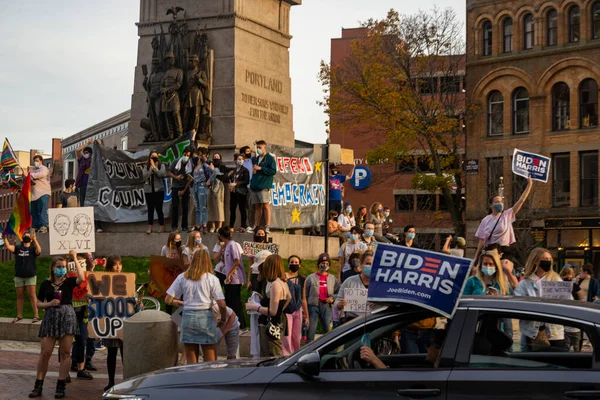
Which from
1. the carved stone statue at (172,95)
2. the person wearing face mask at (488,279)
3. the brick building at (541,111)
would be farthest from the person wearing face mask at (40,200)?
the brick building at (541,111)

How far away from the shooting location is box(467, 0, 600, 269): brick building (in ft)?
175

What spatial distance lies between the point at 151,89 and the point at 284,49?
3575 mm

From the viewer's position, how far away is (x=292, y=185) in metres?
26.5

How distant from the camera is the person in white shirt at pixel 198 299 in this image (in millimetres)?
12867

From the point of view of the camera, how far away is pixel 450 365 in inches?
286

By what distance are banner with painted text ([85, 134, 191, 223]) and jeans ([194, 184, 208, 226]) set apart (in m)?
2.86

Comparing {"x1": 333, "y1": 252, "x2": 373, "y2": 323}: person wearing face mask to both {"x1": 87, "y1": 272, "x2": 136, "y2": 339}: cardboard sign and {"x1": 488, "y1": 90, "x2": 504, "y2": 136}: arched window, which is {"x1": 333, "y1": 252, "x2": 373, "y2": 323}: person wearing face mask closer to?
{"x1": 87, "y1": 272, "x2": 136, "y2": 339}: cardboard sign

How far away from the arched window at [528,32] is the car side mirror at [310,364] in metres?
50.6

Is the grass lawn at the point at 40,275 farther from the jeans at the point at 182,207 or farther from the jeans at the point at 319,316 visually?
the jeans at the point at 319,316

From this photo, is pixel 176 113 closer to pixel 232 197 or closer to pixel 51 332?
pixel 232 197

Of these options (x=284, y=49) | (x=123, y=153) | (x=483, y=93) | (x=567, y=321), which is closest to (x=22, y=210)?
(x=123, y=153)

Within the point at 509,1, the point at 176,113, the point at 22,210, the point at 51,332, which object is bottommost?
the point at 51,332

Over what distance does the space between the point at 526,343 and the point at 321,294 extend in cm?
901

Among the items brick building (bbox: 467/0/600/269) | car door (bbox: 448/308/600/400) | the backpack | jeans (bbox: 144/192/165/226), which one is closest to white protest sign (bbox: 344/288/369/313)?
the backpack
